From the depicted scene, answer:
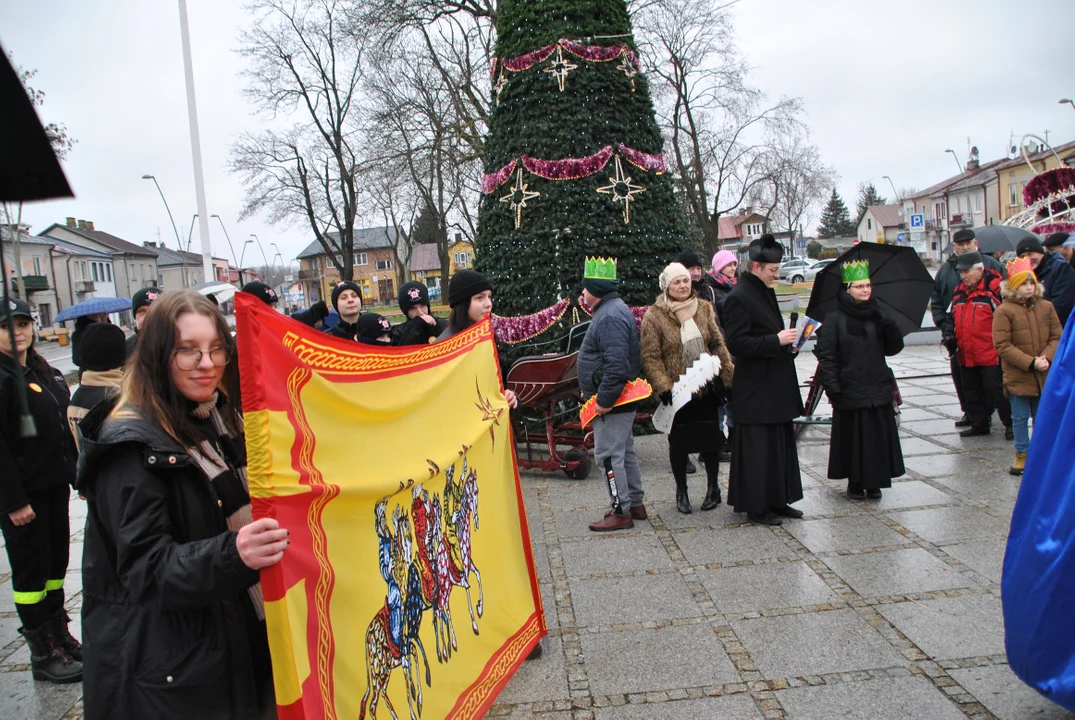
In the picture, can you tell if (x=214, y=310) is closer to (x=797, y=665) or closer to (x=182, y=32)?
(x=797, y=665)

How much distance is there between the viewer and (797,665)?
353 centimetres

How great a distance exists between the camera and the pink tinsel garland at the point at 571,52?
8328mm

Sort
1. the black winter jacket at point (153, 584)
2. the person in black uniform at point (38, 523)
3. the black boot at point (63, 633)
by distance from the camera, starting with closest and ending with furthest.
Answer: the black winter jacket at point (153, 584)
the person in black uniform at point (38, 523)
the black boot at point (63, 633)

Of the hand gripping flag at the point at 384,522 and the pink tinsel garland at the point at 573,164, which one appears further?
the pink tinsel garland at the point at 573,164

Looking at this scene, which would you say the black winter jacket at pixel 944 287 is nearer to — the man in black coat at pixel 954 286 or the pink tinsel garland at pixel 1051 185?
the man in black coat at pixel 954 286

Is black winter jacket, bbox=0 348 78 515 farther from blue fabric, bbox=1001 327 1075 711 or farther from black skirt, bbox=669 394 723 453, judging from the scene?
blue fabric, bbox=1001 327 1075 711

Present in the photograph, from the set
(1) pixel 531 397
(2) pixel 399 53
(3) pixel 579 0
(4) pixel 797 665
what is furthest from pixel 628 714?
(2) pixel 399 53

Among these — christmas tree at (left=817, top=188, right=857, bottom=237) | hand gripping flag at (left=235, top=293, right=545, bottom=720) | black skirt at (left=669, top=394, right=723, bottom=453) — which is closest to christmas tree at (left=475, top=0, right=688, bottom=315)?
black skirt at (left=669, top=394, right=723, bottom=453)

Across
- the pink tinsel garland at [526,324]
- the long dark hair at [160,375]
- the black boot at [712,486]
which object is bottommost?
the black boot at [712,486]

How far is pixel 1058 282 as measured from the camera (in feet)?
24.9

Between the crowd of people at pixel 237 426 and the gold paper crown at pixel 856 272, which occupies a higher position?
the gold paper crown at pixel 856 272

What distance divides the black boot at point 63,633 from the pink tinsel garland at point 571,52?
676cm


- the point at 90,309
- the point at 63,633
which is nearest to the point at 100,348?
the point at 90,309

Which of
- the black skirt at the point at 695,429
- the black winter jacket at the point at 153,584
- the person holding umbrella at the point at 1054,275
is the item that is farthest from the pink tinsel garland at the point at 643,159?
the black winter jacket at the point at 153,584
